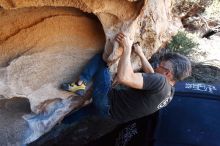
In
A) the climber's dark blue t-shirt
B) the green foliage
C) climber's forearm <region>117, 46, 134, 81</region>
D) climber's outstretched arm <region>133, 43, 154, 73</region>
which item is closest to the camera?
climber's forearm <region>117, 46, 134, 81</region>

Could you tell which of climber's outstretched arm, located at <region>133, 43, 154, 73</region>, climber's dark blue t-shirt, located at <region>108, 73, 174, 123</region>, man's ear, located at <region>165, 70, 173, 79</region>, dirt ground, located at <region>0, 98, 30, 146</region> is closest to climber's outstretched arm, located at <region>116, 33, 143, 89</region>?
climber's dark blue t-shirt, located at <region>108, 73, 174, 123</region>

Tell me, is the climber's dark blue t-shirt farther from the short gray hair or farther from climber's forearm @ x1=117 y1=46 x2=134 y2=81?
climber's forearm @ x1=117 y1=46 x2=134 y2=81

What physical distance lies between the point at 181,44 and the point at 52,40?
3962 mm

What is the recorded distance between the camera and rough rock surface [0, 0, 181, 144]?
8.96ft

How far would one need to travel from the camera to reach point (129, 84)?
2.82 m

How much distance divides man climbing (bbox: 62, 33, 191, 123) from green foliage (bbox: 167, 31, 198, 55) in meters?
3.16

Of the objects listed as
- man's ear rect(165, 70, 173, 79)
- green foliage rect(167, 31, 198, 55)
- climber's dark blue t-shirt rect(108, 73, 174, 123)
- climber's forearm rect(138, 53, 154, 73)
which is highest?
climber's forearm rect(138, 53, 154, 73)

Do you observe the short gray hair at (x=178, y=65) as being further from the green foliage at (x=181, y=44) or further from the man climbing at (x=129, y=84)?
the green foliage at (x=181, y=44)

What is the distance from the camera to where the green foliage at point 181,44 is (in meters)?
6.39

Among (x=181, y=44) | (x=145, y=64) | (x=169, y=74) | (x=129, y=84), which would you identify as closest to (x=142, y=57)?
(x=145, y=64)

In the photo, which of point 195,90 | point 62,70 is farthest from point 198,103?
point 62,70

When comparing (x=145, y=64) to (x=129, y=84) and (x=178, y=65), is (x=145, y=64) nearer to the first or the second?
(x=178, y=65)

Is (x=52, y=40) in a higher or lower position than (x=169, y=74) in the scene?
higher

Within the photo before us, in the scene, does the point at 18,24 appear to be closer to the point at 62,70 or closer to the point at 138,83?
the point at 62,70
